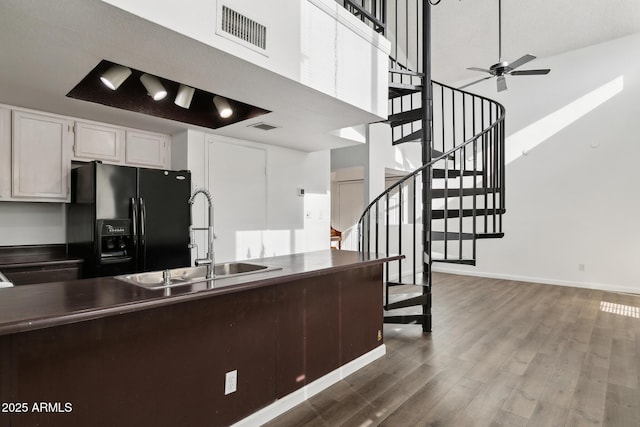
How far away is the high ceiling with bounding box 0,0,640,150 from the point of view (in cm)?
167

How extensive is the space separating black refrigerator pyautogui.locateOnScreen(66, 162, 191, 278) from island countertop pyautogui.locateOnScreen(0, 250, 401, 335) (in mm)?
1436

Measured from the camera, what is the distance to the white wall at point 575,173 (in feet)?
18.4

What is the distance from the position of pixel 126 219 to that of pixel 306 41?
2228mm

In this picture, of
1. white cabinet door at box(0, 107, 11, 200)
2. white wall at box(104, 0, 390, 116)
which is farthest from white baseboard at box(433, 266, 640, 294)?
white cabinet door at box(0, 107, 11, 200)

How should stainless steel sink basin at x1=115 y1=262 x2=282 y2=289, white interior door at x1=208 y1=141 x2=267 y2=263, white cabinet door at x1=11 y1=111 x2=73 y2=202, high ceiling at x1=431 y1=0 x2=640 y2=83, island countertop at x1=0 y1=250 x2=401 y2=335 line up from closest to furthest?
island countertop at x1=0 y1=250 x2=401 y2=335, stainless steel sink basin at x1=115 y1=262 x2=282 y2=289, white cabinet door at x1=11 y1=111 x2=73 y2=202, white interior door at x1=208 y1=141 x2=267 y2=263, high ceiling at x1=431 y1=0 x2=640 y2=83

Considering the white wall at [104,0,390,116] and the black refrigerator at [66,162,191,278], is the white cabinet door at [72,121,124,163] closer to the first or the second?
the black refrigerator at [66,162,191,278]

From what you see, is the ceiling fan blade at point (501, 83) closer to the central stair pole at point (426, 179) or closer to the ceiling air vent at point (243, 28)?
the central stair pole at point (426, 179)

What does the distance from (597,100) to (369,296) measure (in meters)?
5.89

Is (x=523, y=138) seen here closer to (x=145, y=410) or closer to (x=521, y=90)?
(x=521, y=90)

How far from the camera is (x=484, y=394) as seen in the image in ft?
7.93

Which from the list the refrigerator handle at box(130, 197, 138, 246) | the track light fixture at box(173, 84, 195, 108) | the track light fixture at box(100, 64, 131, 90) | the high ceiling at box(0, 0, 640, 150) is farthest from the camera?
the refrigerator handle at box(130, 197, 138, 246)

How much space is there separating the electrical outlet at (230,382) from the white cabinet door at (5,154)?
8.51 ft

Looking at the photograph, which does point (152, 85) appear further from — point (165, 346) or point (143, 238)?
point (165, 346)

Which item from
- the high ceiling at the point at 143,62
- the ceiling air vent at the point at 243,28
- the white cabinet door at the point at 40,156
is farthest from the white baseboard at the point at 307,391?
the white cabinet door at the point at 40,156
